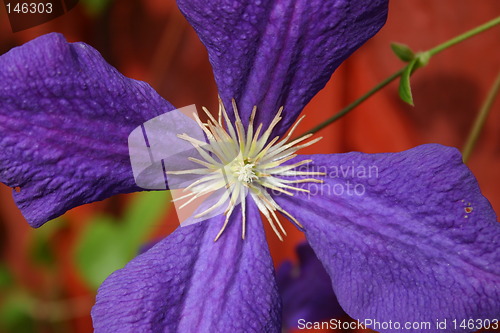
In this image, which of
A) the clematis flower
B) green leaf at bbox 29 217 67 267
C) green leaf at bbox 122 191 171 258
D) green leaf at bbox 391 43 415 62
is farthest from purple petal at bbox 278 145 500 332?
green leaf at bbox 29 217 67 267

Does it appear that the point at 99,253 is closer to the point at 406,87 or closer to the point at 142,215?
the point at 142,215

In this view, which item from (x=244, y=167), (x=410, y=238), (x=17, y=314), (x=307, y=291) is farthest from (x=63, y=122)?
(x=17, y=314)

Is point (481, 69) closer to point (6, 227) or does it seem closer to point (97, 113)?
point (97, 113)

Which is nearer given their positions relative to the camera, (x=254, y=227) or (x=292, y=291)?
(x=254, y=227)

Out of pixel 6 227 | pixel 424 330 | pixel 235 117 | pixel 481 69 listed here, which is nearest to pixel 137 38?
pixel 6 227

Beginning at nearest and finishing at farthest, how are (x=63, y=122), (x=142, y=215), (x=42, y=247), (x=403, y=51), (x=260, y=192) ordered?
(x=63, y=122)
(x=260, y=192)
(x=403, y=51)
(x=142, y=215)
(x=42, y=247)

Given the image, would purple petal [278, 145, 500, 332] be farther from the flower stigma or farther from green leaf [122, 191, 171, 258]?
green leaf [122, 191, 171, 258]
